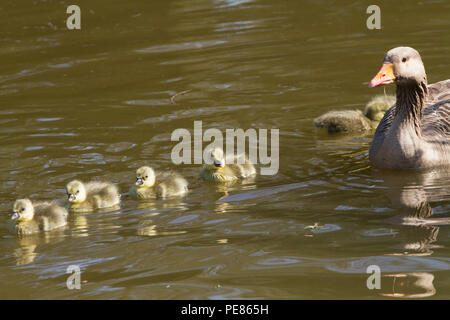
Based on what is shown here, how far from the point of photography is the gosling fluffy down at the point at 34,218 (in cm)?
672

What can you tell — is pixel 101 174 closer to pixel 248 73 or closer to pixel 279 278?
pixel 279 278

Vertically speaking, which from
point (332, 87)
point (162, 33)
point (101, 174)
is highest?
point (162, 33)

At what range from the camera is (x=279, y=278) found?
18.0 ft

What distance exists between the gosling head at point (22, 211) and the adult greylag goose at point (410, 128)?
11.5 ft

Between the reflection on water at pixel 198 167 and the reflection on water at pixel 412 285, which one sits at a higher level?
the reflection on water at pixel 198 167

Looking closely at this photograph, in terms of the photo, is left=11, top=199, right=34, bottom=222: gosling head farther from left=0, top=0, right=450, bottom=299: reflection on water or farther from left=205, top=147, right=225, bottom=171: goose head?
left=205, top=147, right=225, bottom=171: goose head

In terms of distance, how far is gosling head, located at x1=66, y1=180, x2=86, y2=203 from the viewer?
711cm

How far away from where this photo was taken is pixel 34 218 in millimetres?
6848

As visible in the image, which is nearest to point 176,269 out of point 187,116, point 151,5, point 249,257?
point 249,257

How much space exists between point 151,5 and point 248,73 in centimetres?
511

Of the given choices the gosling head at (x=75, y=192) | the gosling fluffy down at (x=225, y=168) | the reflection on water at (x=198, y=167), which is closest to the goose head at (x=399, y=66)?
the reflection on water at (x=198, y=167)

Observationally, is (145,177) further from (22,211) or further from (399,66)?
(399,66)

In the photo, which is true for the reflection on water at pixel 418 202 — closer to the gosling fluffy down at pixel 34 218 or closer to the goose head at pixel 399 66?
the goose head at pixel 399 66

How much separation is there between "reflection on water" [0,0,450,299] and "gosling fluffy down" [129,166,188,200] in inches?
5.1
